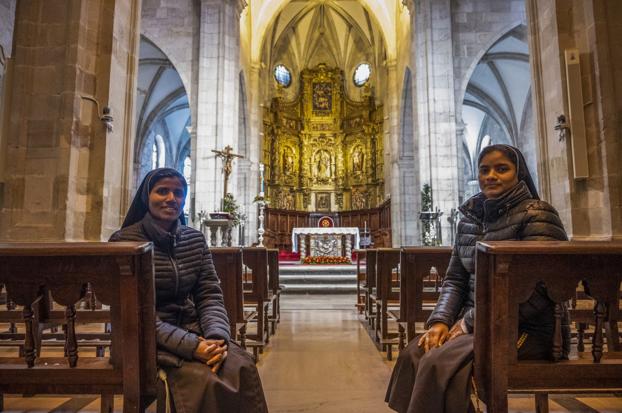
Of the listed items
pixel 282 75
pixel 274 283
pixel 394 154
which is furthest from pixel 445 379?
pixel 282 75

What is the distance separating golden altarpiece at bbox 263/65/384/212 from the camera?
72.9ft

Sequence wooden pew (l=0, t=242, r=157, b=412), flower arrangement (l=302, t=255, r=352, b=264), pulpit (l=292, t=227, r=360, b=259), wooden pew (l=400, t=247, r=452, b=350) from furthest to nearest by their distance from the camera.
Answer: pulpit (l=292, t=227, r=360, b=259) → flower arrangement (l=302, t=255, r=352, b=264) → wooden pew (l=400, t=247, r=452, b=350) → wooden pew (l=0, t=242, r=157, b=412)

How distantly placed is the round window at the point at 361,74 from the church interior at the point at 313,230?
5335 mm

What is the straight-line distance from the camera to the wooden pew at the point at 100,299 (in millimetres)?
1648

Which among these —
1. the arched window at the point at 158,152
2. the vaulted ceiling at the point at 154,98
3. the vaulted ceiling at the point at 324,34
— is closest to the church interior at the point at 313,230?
the vaulted ceiling at the point at 154,98

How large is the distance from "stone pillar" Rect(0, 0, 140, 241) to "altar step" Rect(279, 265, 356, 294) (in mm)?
4707

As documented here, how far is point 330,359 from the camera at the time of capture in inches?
154

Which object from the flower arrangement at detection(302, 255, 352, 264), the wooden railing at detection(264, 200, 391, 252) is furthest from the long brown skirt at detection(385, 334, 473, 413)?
the wooden railing at detection(264, 200, 391, 252)

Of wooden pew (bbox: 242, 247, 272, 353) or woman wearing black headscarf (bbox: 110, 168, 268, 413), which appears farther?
wooden pew (bbox: 242, 247, 272, 353)

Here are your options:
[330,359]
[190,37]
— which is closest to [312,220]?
[190,37]

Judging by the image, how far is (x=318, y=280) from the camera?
9844 mm

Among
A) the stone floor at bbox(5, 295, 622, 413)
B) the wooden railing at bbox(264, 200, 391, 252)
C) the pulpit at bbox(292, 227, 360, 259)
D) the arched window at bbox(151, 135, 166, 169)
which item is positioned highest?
the arched window at bbox(151, 135, 166, 169)

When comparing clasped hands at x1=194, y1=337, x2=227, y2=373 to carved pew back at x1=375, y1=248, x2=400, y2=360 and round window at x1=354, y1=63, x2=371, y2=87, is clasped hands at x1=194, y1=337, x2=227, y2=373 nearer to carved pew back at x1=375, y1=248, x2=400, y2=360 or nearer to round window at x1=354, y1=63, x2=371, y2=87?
carved pew back at x1=375, y1=248, x2=400, y2=360

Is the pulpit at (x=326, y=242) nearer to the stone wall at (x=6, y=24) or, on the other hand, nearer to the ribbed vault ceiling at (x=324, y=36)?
the stone wall at (x=6, y=24)
